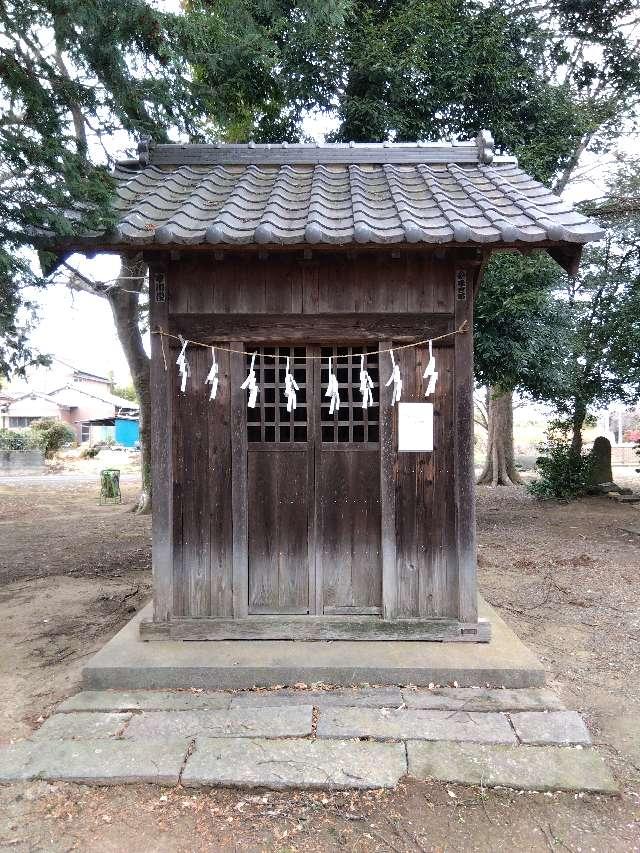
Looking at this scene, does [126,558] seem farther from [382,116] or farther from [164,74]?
[382,116]

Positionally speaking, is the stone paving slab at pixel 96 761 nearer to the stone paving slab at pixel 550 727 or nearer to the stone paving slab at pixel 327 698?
the stone paving slab at pixel 327 698

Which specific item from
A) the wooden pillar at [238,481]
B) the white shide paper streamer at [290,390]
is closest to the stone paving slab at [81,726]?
the wooden pillar at [238,481]

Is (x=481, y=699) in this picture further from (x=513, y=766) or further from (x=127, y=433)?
(x=127, y=433)

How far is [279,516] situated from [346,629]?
108cm

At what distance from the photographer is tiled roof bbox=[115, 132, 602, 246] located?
3865 mm

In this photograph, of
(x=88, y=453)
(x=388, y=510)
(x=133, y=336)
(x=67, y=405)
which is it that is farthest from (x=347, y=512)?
(x=67, y=405)

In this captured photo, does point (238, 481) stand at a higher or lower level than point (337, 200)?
lower

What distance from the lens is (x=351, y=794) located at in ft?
10.1

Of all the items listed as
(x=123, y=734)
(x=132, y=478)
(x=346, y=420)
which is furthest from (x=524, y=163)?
(x=132, y=478)

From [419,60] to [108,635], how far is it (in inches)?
374

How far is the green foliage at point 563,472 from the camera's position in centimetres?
1358

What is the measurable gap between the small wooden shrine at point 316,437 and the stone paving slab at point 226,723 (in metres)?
0.81

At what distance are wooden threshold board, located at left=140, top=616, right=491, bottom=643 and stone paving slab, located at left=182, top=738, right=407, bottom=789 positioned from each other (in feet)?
3.59

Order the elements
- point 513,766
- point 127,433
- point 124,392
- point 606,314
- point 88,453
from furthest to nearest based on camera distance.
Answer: point 124,392 → point 127,433 → point 88,453 → point 606,314 → point 513,766
